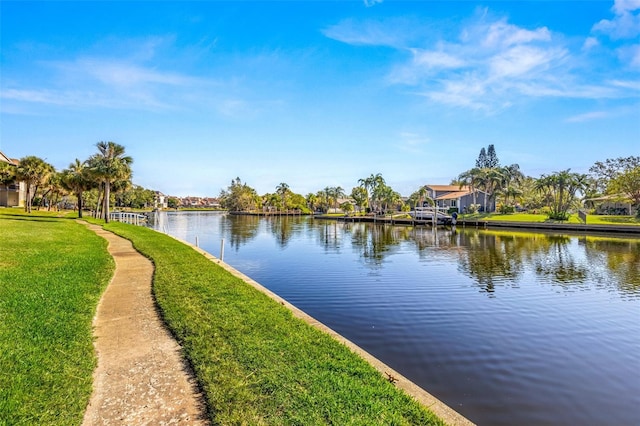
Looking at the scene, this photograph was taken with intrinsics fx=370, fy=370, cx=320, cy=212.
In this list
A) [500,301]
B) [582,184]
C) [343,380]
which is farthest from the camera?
[582,184]

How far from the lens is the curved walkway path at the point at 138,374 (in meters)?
4.05

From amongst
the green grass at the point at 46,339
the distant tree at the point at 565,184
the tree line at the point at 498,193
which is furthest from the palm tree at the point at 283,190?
the green grass at the point at 46,339

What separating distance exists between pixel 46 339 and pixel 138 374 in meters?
1.87

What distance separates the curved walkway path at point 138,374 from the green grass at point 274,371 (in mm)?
206

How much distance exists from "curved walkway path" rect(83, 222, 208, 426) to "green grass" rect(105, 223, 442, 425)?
21 centimetres

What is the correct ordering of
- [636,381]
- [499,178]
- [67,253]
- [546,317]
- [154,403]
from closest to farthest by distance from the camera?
[154,403]
[636,381]
[546,317]
[67,253]
[499,178]

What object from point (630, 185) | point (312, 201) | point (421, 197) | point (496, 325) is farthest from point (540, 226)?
point (312, 201)

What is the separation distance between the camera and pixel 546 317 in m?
10.6

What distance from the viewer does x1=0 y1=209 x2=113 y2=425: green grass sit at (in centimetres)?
394

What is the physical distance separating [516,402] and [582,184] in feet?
211

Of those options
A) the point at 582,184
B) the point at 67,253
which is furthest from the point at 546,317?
the point at 582,184

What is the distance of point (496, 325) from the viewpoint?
980 cm

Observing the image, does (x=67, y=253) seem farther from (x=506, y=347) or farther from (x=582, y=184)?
(x=582, y=184)

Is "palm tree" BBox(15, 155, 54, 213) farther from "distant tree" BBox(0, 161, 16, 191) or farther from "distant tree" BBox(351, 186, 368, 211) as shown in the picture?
"distant tree" BBox(351, 186, 368, 211)
